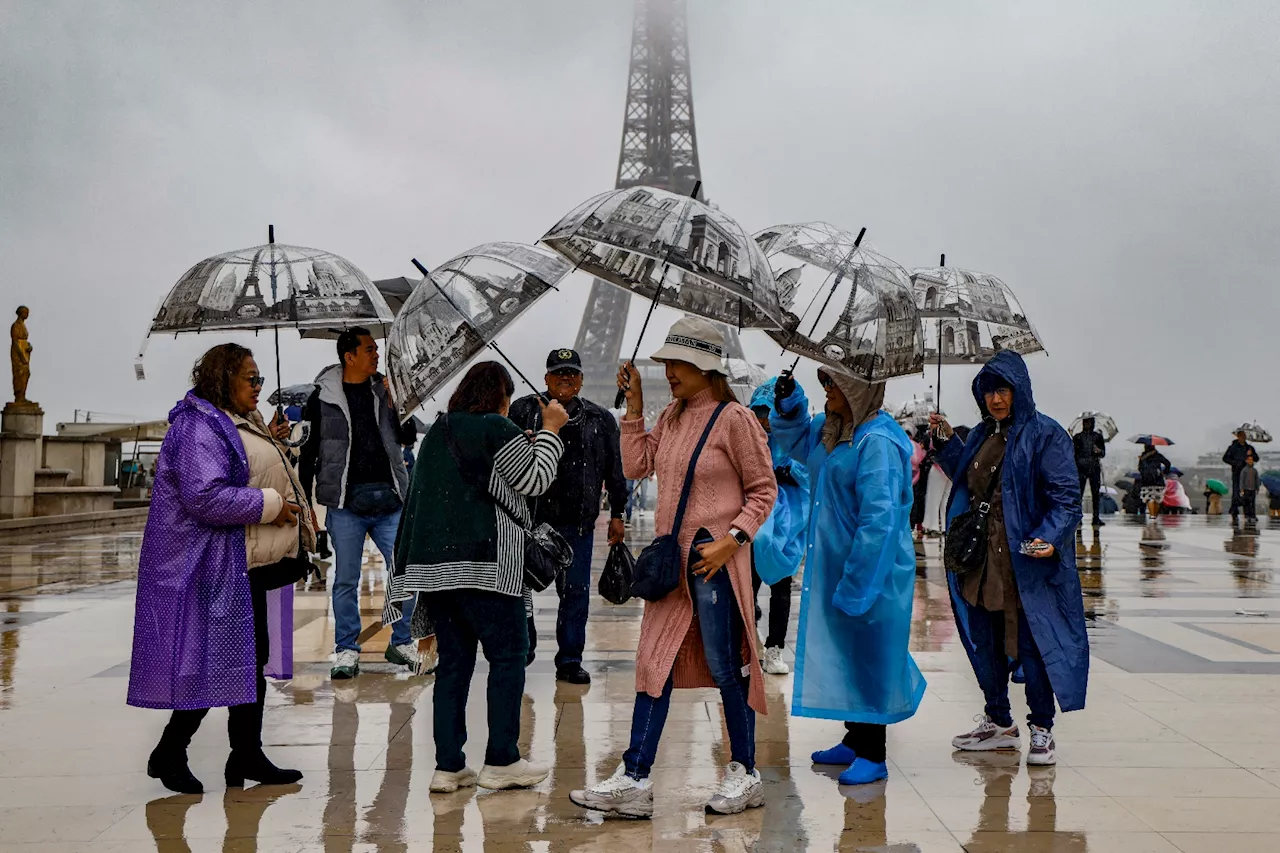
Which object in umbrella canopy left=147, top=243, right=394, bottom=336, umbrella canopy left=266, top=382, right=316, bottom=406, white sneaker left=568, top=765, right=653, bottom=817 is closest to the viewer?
white sneaker left=568, top=765, right=653, bottom=817

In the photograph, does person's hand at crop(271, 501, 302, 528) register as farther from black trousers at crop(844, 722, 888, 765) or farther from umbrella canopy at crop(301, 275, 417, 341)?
umbrella canopy at crop(301, 275, 417, 341)

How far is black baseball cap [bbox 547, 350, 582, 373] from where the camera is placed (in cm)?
643

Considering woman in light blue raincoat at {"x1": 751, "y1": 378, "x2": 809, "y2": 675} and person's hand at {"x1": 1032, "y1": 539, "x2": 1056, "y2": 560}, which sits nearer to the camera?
person's hand at {"x1": 1032, "y1": 539, "x2": 1056, "y2": 560}

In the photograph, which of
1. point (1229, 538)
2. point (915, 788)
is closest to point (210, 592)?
point (915, 788)

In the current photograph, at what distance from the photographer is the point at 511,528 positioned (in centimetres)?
445

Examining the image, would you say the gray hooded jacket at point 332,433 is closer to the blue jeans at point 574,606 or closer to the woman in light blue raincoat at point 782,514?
the blue jeans at point 574,606

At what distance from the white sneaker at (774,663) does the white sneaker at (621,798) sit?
2.63m

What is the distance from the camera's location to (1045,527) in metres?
4.88

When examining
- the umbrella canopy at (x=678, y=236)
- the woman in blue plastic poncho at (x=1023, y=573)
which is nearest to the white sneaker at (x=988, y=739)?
the woman in blue plastic poncho at (x=1023, y=573)

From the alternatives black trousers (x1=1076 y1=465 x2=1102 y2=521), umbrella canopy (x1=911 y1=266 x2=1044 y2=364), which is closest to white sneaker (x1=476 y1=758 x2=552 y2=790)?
umbrella canopy (x1=911 y1=266 x2=1044 y2=364)

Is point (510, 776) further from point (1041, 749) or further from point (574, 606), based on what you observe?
point (574, 606)

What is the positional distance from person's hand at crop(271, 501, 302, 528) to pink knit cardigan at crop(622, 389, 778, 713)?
4.32 feet

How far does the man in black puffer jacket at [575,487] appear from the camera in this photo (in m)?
6.46

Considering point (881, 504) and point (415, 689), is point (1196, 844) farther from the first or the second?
point (415, 689)
